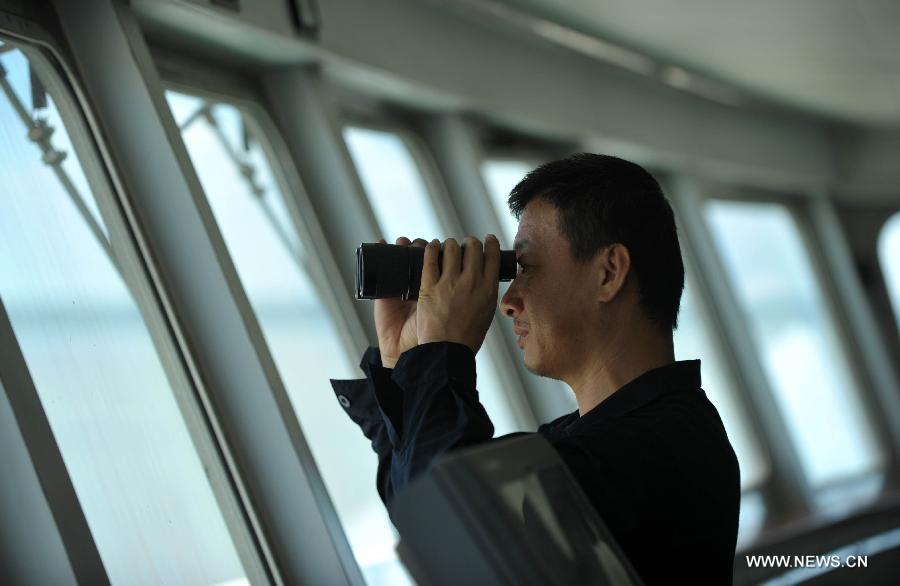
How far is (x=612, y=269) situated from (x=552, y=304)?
9 centimetres

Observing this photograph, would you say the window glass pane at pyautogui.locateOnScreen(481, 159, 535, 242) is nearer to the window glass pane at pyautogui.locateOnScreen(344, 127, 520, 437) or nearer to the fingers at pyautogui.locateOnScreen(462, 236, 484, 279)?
the window glass pane at pyautogui.locateOnScreen(344, 127, 520, 437)

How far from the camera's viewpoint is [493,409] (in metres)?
3.94

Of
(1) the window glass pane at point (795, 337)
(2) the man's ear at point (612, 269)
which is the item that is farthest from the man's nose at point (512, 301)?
(1) the window glass pane at point (795, 337)

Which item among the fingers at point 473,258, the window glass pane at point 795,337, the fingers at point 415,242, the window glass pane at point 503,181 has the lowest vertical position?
the window glass pane at point 795,337

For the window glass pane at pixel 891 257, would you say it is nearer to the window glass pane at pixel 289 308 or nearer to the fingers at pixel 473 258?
the window glass pane at pixel 289 308

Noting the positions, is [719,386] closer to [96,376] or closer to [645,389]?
[96,376]

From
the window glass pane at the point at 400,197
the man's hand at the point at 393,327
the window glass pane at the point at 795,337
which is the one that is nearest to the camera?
the man's hand at the point at 393,327

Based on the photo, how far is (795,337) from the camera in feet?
22.0

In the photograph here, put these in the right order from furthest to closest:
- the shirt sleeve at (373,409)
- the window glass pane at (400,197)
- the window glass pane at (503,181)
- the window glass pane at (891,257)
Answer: the window glass pane at (891,257), the window glass pane at (503,181), the window glass pane at (400,197), the shirt sleeve at (373,409)

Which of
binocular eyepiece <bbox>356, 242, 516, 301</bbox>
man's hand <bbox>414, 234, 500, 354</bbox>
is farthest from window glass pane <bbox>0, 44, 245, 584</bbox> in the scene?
man's hand <bbox>414, 234, 500, 354</bbox>

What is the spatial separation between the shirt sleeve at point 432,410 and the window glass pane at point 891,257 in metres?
6.88

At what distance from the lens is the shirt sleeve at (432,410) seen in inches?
43.4

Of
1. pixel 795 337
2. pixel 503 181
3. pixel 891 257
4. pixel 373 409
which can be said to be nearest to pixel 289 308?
pixel 503 181

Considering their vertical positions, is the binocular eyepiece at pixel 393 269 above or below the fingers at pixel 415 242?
below
